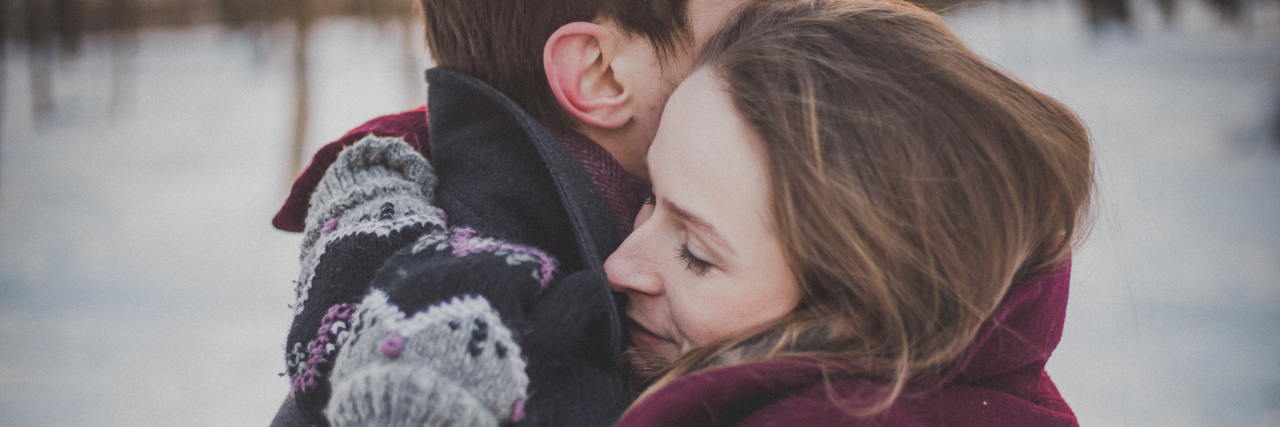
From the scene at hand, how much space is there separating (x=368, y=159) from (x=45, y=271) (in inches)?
149

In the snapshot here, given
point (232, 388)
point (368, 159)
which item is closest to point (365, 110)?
point (232, 388)

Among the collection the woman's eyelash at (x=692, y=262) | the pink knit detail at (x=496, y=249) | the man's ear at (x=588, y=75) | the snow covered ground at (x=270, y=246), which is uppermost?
the man's ear at (x=588, y=75)

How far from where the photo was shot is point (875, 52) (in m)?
0.87

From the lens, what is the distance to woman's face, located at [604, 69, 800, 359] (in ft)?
2.74

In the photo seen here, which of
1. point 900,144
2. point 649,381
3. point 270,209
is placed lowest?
point 270,209

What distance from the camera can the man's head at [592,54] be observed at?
3.63 feet

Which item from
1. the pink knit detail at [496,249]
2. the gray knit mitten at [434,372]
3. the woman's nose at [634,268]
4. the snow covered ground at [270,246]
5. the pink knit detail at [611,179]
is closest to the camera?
the gray knit mitten at [434,372]

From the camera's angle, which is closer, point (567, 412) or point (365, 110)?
point (567, 412)

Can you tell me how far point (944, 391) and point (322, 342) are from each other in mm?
666

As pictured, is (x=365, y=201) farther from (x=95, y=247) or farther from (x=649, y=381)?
(x=95, y=247)

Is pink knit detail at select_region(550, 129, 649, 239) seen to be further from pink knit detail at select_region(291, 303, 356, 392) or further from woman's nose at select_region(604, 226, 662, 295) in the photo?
pink knit detail at select_region(291, 303, 356, 392)

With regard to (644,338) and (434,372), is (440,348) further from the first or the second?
(644,338)

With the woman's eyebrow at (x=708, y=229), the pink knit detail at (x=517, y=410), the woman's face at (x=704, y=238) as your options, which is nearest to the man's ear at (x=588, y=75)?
the woman's face at (x=704, y=238)

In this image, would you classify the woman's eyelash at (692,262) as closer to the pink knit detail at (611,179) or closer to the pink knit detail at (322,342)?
the pink knit detail at (611,179)
